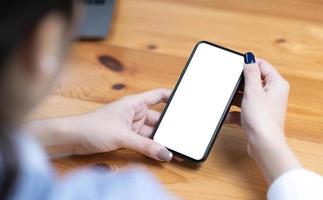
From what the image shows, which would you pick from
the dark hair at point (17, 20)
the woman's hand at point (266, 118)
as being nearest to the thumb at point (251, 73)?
the woman's hand at point (266, 118)

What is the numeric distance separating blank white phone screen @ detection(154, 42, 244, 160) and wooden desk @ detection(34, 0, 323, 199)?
29 mm

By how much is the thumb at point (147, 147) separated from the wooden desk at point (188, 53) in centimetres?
1

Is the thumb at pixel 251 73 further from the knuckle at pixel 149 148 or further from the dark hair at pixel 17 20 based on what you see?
the dark hair at pixel 17 20

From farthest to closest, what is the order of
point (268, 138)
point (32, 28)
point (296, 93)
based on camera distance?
point (296, 93)
point (268, 138)
point (32, 28)

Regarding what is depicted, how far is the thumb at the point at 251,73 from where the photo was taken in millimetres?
687

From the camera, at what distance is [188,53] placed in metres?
0.80

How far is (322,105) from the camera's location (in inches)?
29.3

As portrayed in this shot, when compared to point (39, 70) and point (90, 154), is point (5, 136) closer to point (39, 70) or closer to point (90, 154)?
point (39, 70)

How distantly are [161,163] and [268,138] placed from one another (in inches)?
5.3

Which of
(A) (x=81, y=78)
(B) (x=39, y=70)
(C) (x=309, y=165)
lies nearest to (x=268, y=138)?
(C) (x=309, y=165)

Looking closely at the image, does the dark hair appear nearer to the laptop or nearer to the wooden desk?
the wooden desk

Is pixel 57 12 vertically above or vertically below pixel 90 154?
above

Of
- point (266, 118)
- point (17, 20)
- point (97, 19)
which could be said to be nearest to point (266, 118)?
point (266, 118)

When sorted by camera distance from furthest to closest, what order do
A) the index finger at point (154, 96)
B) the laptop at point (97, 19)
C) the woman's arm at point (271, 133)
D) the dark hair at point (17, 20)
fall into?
1. the laptop at point (97, 19)
2. the index finger at point (154, 96)
3. the woman's arm at point (271, 133)
4. the dark hair at point (17, 20)
